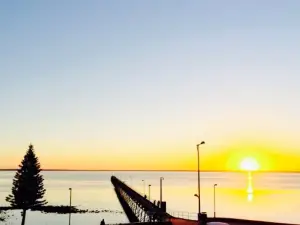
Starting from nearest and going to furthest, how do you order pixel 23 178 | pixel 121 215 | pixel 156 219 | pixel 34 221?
pixel 156 219, pixel 23 178, pixel 34 221, pixel 121 215

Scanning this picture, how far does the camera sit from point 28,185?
79250 millimetres

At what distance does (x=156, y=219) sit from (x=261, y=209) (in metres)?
88.2

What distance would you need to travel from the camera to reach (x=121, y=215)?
123 metres

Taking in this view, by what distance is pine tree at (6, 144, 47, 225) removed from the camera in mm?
78125

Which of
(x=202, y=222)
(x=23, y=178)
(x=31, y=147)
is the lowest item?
(x=202, y=222)

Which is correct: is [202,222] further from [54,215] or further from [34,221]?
[54,215]

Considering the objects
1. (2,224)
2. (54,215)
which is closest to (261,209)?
(54,215)

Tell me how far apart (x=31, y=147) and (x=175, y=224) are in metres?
47.6

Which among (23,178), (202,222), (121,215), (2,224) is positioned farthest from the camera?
(121,215)

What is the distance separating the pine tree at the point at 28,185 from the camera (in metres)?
78.1

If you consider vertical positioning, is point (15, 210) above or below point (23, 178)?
below

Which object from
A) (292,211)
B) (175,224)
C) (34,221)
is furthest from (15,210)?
(175,224)

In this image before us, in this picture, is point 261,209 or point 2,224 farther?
point 261,209

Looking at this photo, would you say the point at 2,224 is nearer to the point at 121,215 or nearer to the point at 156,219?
the point at 121,215
